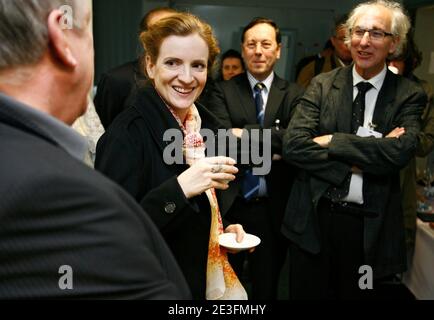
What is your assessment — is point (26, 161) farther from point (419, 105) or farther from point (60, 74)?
point (419, 105)

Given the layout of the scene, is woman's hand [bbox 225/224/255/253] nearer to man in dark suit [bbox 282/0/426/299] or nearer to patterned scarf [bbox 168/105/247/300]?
patterned scarf [bbox 168/105/247/300]

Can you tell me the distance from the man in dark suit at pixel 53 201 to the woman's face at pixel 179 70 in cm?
72

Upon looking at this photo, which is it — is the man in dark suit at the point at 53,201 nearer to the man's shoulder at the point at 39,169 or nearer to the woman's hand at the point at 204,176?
the man's shoulder at the point at 39,169

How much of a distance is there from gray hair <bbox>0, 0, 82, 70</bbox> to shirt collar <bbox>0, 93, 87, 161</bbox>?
5 cm

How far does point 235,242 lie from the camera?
1.31m

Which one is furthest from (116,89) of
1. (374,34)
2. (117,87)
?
(374,34)

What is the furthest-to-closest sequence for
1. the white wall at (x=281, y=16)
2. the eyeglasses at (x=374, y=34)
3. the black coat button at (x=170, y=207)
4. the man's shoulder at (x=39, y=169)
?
1. the white wall at (x=281, y=16)
2. the eyeglasses at (x=374, y=34)
3. the black coat button at (x=170, y=207)
4. the man's shoulder at (x=39, y=169)

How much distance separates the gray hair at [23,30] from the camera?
Answer: 0.49 metres

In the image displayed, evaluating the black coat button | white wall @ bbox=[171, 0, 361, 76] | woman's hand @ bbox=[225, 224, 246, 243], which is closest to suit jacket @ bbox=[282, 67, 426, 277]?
woman's hand @ bbox=[225, 224, 246, 243]

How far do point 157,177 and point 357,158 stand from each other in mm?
984

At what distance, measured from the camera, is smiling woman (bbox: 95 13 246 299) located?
111cm

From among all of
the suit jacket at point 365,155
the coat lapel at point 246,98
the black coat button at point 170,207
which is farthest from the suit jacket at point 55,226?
the coat lapel at point 246,98

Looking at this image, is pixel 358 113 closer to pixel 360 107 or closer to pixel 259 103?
pixel 360 107

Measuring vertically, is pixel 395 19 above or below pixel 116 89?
above
